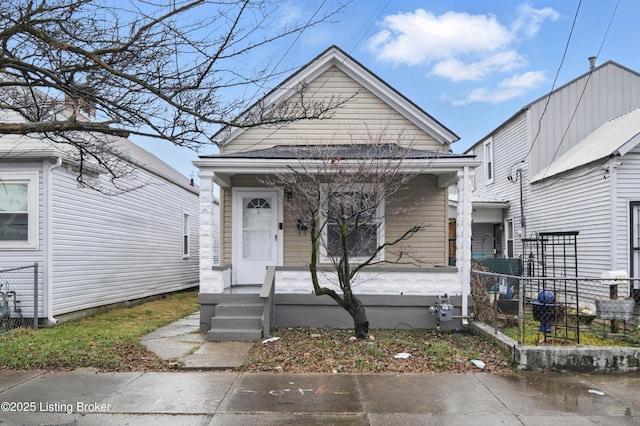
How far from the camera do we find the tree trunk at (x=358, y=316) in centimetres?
802

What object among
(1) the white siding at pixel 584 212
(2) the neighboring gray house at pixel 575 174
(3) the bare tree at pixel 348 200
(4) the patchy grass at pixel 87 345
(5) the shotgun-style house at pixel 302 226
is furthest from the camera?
(1) the white siding at pixel 584 212

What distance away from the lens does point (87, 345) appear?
7.64 meters

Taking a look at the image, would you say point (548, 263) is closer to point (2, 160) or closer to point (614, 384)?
point (614, 384)

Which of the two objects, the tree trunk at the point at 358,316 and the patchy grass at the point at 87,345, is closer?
the patchy grass at the point at 87,345

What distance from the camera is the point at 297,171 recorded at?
354 inches

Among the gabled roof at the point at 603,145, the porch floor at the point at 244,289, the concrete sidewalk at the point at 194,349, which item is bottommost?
the concrete sidewalk at the point at 194,349

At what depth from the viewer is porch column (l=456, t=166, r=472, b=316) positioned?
8.84 metres

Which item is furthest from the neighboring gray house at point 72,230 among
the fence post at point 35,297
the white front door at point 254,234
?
the white front door at point 254,234

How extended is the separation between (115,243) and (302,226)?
5847mm

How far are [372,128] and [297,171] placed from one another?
2.75 metres

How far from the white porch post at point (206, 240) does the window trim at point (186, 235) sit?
1002cm

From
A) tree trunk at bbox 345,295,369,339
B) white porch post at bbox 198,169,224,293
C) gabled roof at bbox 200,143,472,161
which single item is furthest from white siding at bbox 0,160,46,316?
tree trunk at bbox 345,295,369,339

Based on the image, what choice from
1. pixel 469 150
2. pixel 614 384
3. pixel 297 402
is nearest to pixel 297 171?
pixel 297 402

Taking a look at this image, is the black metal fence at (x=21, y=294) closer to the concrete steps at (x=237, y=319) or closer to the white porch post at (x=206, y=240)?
the white porch post at (x=206, y=240)
